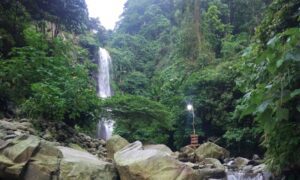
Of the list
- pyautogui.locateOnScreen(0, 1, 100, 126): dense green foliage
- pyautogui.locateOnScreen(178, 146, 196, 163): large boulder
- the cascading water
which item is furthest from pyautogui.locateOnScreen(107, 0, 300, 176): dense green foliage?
pyautogui.locateOnScreen(0, 1, 100, 126): dense green foliage

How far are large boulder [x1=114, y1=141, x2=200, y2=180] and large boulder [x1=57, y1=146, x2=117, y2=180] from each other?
0.24 metres

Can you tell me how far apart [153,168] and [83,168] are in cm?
123

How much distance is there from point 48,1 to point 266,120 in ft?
30.8

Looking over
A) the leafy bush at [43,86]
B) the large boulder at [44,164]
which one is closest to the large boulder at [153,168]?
the large boulder at [44,164]

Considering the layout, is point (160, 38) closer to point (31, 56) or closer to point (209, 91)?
point (209, 91)

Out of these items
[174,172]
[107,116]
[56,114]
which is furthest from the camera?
[107,116]

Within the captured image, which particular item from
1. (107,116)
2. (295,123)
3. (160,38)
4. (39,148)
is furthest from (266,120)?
(160,38)

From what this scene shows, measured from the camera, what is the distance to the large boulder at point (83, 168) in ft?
19.5

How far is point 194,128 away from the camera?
18562 millimetres

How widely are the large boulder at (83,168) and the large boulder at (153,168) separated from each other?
24 centimetres

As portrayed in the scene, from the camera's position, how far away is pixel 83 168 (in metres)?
6.10

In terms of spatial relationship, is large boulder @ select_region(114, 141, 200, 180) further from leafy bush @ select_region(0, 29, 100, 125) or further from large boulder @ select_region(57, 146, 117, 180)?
leafy bush @ select_region(0, 29, 100, 125)

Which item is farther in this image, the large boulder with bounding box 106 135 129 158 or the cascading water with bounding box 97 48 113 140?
the cascading water with bounding box 97 48 113 140

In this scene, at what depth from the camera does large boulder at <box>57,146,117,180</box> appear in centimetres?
595
